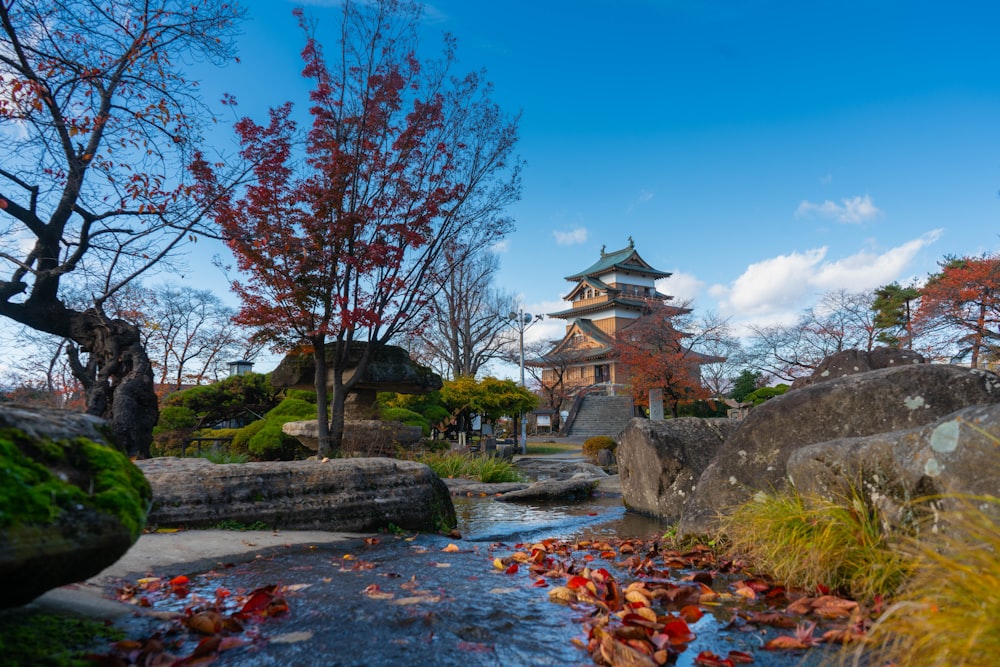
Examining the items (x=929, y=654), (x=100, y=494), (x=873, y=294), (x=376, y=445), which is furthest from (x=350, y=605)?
(x=873, y=294)

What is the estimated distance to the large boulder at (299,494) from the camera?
4.42 meters

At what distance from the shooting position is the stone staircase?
3064 cm

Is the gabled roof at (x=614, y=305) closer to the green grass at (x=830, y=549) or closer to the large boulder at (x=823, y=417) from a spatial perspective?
the large boulder at (x=823, y=417)

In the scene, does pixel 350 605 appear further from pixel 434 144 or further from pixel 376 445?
pixel 376 445

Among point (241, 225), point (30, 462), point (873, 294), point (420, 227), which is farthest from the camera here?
point (873, 294)

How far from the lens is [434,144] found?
9625mm

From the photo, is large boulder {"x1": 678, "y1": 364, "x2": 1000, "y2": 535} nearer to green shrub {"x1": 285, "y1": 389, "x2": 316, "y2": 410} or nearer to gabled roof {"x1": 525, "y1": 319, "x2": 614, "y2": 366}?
green shrub {"x1": 285, "y1": 389, "x2": 316, "y2": 410}

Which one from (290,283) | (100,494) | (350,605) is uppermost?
(290,283)

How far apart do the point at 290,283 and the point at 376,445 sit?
4.26 meters

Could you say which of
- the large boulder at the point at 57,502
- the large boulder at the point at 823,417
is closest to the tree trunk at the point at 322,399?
the large boulder at the point at 823,417

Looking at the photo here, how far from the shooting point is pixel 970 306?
66.4ft

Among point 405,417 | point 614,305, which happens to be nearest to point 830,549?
point 405,417

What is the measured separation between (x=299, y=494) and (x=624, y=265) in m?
41.0

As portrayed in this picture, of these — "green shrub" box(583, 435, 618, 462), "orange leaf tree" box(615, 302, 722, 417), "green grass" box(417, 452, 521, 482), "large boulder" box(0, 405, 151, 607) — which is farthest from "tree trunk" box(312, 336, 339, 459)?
"orange leaf tree" box(615, 302, 722, 417)
